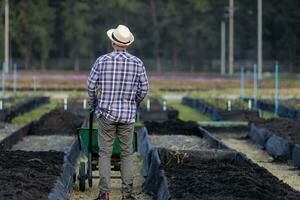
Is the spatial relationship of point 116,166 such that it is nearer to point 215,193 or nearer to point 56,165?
point 56,165

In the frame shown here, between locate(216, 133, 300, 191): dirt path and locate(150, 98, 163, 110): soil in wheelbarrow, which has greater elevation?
locate(150, 98, 163, 110): soil in wheelbarrow

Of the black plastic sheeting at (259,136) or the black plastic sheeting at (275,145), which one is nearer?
the black plastic sheeting at (275,145)

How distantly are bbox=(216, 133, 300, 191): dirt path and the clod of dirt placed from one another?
3511 millimetres

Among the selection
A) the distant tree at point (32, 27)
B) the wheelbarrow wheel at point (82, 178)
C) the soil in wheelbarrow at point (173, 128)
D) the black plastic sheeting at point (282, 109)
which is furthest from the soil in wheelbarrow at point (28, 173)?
the distant tree at point (32, 27)

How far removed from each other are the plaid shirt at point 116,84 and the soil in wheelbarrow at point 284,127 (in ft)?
19.0

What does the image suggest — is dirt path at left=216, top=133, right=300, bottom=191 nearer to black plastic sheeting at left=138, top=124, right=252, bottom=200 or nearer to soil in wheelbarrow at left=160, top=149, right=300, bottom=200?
black plastic sheeting at left=138, top=124, right=252, bottom=200

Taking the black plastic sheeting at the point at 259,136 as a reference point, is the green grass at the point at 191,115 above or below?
below

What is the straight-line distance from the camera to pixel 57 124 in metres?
18.9

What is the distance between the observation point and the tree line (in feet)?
230

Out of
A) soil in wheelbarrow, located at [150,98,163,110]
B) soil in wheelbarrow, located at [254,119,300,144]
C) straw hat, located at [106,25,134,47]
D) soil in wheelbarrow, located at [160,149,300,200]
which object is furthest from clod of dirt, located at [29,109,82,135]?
straw hat, located at [106,25,134,47]

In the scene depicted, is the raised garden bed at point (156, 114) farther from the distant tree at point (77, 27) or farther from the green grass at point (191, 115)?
the distant tree at point (77, 27)

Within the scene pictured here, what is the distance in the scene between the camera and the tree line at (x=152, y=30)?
7006 centimetres

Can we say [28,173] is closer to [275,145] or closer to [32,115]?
[275,145]

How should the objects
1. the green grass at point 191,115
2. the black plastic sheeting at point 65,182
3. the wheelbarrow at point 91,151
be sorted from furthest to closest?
the green grass at point 191,115
the wheelbarrow at point 91,151
the black plastic sheeting at point 65,182
